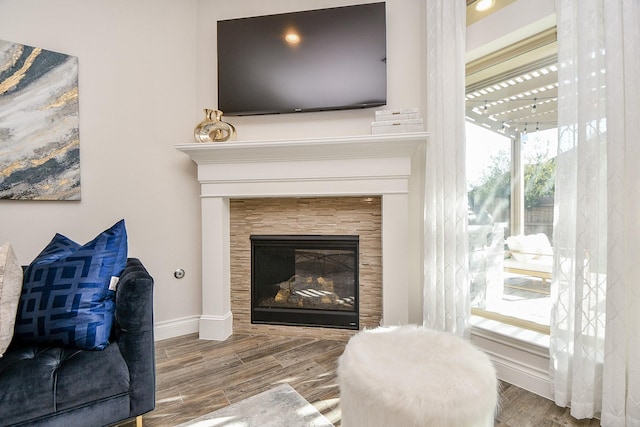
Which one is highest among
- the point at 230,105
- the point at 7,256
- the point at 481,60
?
the point at 481,60

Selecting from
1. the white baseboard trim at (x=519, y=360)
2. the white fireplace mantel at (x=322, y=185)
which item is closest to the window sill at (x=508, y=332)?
the white baseboard trim at (x=519, y=360)

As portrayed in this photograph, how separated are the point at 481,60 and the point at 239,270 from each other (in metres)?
2.28

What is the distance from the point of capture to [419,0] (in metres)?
2.10

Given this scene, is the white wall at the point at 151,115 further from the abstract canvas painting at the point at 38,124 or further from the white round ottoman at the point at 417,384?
the white round ottoman at the point at 417,384

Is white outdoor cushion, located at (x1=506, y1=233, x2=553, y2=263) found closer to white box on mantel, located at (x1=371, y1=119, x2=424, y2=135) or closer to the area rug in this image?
white box on mantel, located at (x1=371, y1=119, x2=424, y2=135)

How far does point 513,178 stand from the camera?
185 cm

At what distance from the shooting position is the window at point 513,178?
1700mm

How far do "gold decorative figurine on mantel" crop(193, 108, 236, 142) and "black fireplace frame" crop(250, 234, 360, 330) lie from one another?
2.62ft

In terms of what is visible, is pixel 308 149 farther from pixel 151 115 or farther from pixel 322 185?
pixel 151 115

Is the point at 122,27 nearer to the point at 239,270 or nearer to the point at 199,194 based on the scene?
the point at 199,194

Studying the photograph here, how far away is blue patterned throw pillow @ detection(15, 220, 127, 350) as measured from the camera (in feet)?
3.79

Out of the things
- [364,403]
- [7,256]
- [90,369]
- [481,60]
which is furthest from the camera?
[481,60]

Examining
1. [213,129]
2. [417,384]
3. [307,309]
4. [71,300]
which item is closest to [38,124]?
[213,129]

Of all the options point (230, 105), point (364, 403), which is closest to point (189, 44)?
point (230, 105)
